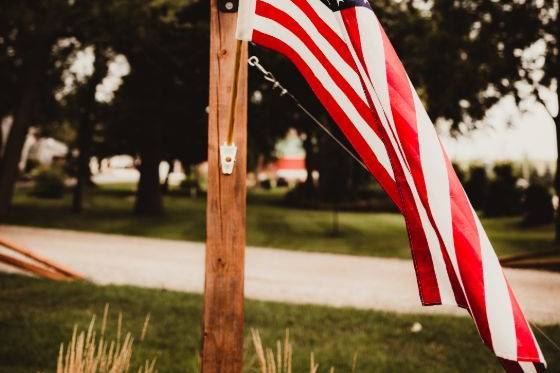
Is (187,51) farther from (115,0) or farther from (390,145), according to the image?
(390,145)

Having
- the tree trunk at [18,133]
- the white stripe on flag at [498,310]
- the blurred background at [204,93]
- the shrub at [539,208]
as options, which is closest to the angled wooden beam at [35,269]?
the blurred background at [204,93]

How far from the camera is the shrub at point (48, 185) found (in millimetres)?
28969

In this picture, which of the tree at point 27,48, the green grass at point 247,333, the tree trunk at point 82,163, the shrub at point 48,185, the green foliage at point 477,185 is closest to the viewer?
the green grass at point 247,333

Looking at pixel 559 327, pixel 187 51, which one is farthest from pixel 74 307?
pixel 187 51

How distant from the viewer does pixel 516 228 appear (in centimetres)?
2052

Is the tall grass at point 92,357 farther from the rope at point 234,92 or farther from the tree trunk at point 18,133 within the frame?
the tree trunk at point 18,133

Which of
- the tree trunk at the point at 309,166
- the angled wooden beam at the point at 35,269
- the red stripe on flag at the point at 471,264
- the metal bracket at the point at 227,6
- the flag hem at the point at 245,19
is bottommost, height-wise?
the angled wooden beam at the point at 35,269

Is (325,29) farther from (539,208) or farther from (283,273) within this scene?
(539,208)

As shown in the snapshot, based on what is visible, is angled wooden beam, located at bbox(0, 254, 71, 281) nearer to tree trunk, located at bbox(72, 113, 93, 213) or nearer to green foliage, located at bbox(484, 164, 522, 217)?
tree trunk, located at bbox(72, 113, 93, 213)

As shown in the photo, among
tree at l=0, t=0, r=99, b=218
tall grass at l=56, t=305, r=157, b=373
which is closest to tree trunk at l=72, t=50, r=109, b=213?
tree at l=0, t=0, r=99, b=218

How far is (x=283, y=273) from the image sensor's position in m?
10.2

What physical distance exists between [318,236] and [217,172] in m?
13.9

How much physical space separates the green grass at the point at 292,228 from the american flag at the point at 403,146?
1118 cm

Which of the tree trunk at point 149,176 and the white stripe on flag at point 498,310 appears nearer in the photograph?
the white stripe on flag at point 498,310
